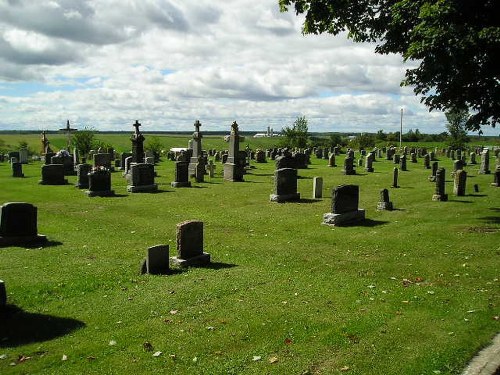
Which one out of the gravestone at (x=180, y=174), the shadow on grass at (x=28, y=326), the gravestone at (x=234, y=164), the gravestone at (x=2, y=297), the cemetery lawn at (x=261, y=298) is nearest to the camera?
the cemetery lawn at (x=261, y=298)

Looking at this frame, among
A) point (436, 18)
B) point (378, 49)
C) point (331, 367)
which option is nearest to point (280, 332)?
point (331, 367)

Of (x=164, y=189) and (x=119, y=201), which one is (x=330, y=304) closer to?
(x=119, y=201)

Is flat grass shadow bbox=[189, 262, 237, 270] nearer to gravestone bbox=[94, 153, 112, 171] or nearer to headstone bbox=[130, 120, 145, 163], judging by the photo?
headstone bbox=[130, 120, 145, 163]

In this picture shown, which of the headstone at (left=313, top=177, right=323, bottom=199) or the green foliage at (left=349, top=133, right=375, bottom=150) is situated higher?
the green foliage at (left=349, top=133, right=375, bottom=150)

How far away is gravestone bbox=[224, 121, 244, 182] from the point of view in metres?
30.5

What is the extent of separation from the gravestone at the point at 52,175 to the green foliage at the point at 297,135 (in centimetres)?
4179

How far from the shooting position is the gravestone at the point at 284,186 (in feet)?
70.9

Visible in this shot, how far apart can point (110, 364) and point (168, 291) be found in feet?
9.61

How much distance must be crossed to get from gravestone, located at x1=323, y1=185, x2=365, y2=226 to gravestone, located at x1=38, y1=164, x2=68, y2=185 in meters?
19.1

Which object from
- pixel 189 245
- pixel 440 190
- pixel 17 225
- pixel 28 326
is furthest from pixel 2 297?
pixel 440 190

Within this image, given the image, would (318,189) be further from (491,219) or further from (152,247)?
(152,247)

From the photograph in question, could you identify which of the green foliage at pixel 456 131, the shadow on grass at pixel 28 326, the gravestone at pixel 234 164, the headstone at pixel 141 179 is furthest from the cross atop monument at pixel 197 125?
the green foliage at pixel 456 131

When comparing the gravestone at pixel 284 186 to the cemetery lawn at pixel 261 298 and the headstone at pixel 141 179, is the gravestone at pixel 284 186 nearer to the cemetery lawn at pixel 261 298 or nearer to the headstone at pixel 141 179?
the cemetery lawn at pixel 261 298

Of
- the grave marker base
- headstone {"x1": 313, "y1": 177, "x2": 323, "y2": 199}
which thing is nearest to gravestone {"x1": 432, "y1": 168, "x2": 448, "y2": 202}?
headstone {"x1": 313, "y1": 177, "x2": 323, "y2": 199}
